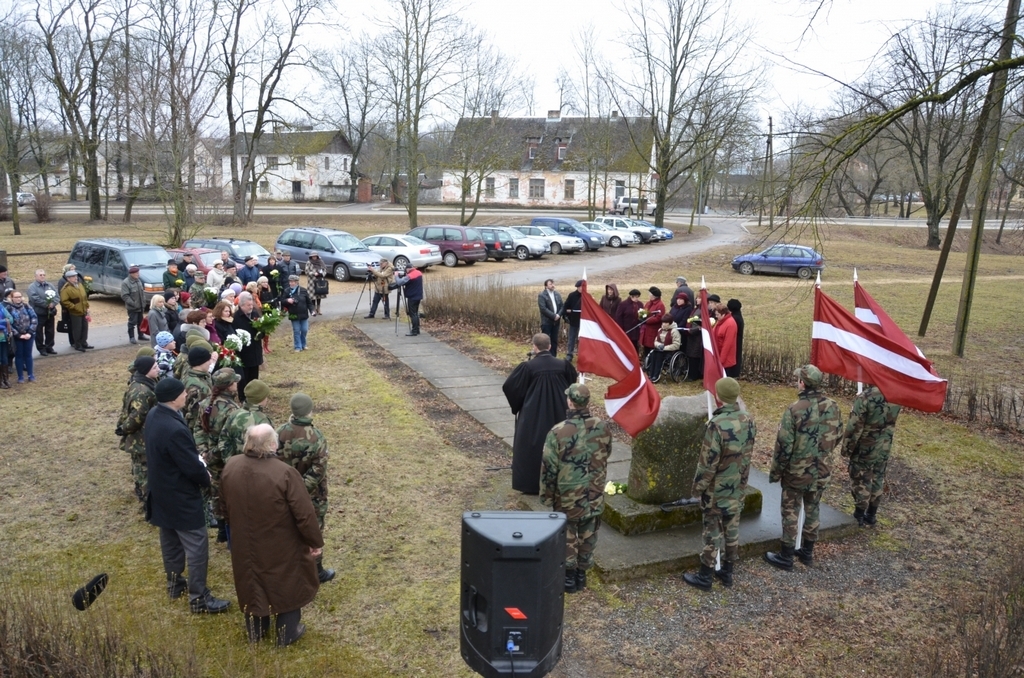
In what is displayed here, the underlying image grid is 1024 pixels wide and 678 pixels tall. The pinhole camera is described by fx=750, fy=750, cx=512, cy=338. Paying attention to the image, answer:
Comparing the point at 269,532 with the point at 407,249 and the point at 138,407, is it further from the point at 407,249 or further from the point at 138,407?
the point at 407,249

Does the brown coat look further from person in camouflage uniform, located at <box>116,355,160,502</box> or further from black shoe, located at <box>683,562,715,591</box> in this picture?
black shoe, located at <box>683,562,715,591</box>

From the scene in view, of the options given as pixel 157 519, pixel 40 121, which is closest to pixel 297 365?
pixel 157 519

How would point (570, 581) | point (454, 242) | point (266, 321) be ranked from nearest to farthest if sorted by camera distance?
point (570, 581) < point (266, 321) < point (454, 242)

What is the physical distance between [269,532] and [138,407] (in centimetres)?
252

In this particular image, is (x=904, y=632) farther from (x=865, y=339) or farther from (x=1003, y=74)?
(x=1003, y=74)

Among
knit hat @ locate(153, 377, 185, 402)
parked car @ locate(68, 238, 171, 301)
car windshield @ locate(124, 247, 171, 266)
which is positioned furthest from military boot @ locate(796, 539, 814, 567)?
car windshield @ locate(124, 247, 171, 266)

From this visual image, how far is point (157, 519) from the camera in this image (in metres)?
5.27

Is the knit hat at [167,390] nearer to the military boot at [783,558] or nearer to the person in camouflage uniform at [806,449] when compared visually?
the person in camouflage uniform at [806,449]

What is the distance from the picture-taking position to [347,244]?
79.7 feet

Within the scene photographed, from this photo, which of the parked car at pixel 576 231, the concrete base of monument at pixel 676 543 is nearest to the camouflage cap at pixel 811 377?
the concrete base of monument at pixel 676 543

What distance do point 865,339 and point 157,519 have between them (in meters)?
6.06

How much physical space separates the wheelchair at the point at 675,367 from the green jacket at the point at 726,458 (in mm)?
6429

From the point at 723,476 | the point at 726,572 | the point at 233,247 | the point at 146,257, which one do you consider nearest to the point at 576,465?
the point at 723,476

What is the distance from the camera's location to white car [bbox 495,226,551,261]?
101ft
